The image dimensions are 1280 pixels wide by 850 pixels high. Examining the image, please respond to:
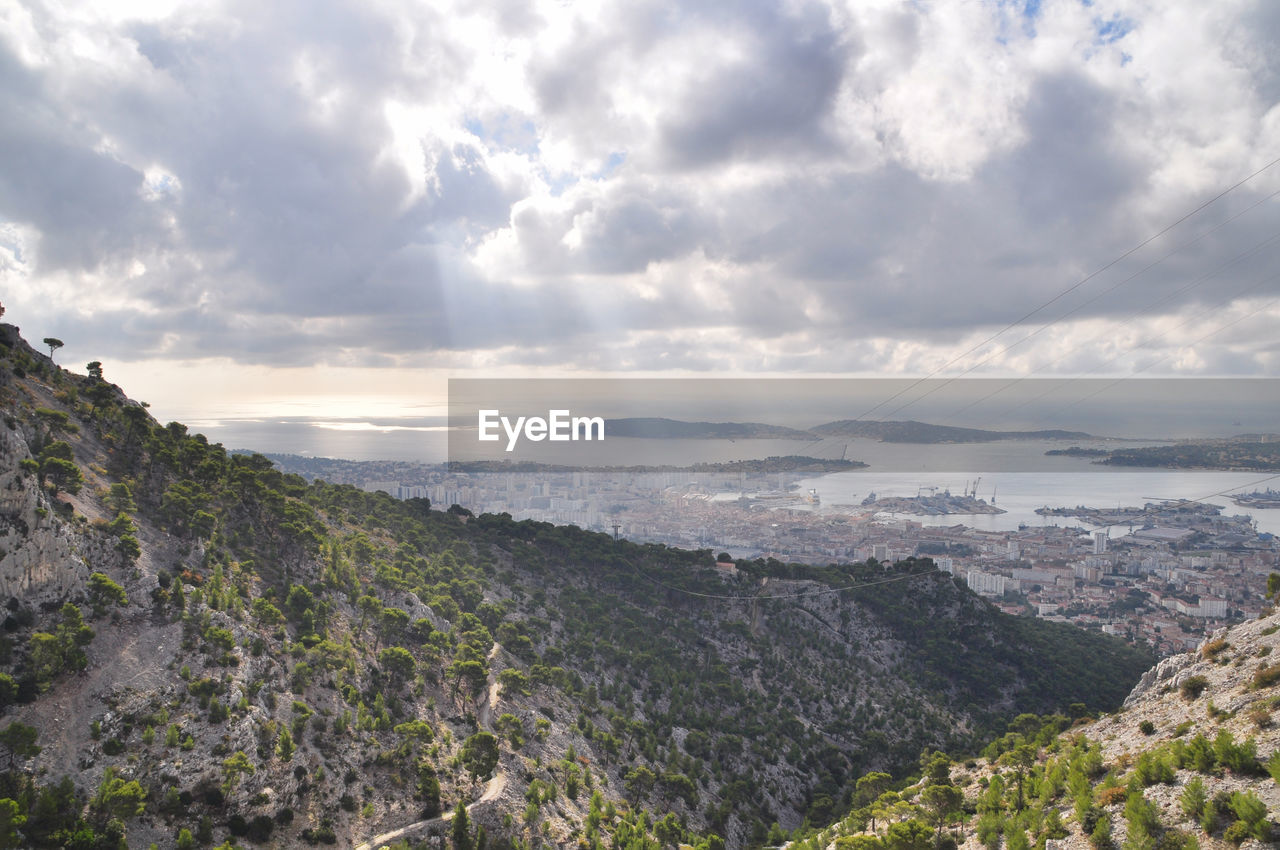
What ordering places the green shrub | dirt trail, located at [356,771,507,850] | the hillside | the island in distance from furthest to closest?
the island in distance
dirt trail, located at [356,771,507,850]
the green shrub
the hillside

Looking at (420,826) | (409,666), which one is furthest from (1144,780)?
(409,666)

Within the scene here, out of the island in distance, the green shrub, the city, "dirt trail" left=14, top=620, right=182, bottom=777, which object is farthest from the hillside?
the island in distance

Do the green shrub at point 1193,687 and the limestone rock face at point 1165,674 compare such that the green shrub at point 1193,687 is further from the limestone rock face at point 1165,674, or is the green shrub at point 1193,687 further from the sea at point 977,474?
the sea at point 977,474

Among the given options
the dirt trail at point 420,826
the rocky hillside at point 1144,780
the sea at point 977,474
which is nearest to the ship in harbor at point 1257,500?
the sea at point 977,474

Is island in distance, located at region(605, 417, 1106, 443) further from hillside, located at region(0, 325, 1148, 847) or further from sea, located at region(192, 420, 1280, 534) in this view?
hillside, located at region(0, 325, 1148, 847)

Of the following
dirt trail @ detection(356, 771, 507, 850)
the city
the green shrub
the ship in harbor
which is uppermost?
the green shrub

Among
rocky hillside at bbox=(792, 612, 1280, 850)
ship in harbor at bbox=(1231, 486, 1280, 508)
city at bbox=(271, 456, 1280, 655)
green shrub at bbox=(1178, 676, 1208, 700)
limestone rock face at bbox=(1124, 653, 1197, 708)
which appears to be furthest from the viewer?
ship in harbor at bbox=(1231, 486, 1280, 508)

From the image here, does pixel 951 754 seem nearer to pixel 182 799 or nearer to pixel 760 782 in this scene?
pixel 760 782

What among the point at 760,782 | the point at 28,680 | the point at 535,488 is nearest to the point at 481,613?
the point at 760,782
